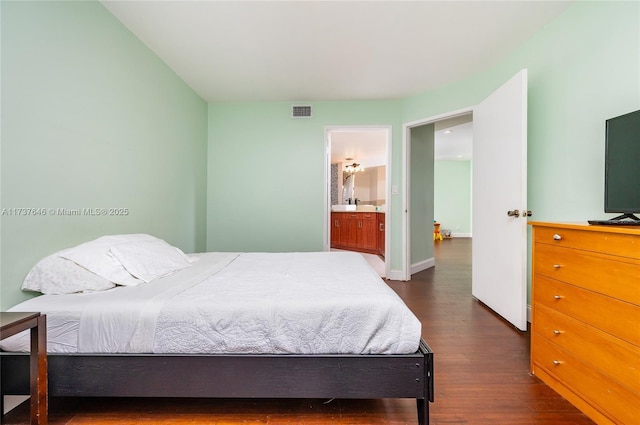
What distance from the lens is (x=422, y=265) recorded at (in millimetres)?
4547

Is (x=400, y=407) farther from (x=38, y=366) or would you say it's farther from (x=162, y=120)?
(x=162, y=120)

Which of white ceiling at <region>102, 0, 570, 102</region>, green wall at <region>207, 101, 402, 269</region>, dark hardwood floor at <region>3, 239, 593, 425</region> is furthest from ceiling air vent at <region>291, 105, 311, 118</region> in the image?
dark hardwood floor at <region>3, 239, 593, 425</region>

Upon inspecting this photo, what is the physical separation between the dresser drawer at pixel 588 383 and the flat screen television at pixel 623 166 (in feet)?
2.42

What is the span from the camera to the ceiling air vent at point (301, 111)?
12.6ft

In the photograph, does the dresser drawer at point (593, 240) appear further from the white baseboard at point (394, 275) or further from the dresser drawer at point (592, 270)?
the white baseboard at point (394, 275)

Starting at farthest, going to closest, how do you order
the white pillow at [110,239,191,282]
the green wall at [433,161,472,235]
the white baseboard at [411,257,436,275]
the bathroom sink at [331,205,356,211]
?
the green wall at [433,161,472,235], the bathroom sink at [331,205,356,211], the white baseboard at [411,257,436,275], the white pillow at [110,239,191,282]

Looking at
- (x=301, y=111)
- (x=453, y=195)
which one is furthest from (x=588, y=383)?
(x=453, y=195)

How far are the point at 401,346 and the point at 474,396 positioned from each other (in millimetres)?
688

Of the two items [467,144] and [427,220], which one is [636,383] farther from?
[467,144]

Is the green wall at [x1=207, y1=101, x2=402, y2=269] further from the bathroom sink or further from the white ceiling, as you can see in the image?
the bathroom sink

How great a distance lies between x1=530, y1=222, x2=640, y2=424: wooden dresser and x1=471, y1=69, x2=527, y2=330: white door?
2.32ft

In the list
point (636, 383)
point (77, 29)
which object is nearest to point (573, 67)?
point (636, 383)

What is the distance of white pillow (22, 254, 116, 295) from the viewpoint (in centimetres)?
145

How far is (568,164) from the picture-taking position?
212cm
